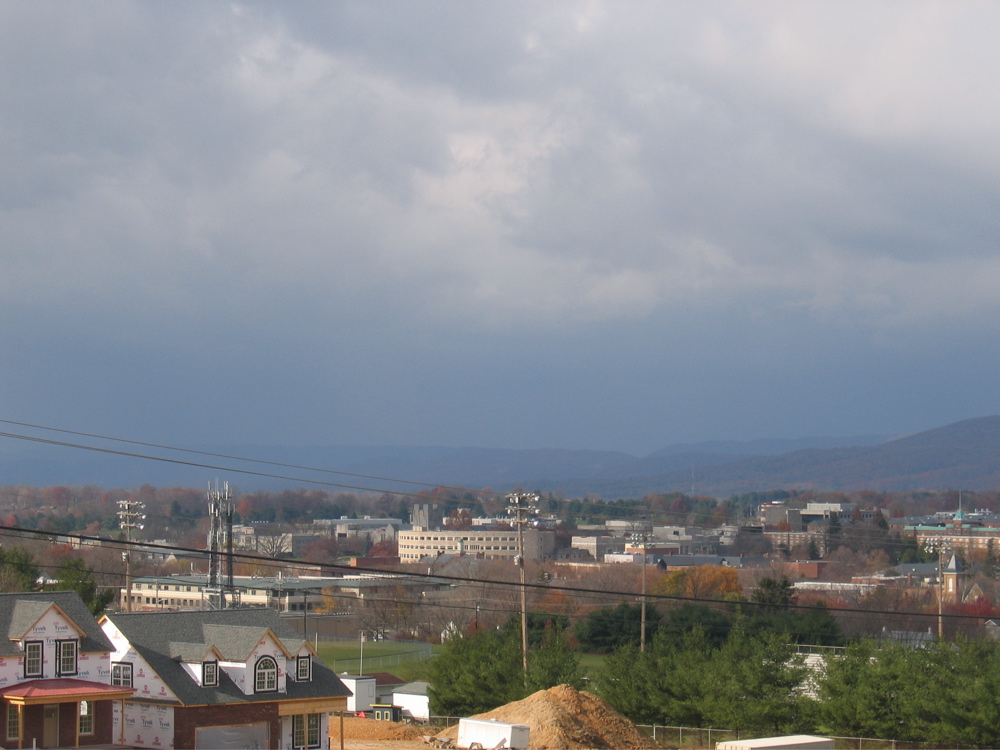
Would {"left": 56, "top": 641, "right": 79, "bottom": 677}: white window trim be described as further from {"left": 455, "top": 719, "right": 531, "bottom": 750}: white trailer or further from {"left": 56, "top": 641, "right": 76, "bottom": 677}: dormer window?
{"left": 455, "top": 719, "right": 531, "bottom": 750}: white trailer

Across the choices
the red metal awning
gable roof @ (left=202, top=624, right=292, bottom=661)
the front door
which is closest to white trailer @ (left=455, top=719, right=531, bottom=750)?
gable roof @ (left=202, top=624, right=292, bottom=661)

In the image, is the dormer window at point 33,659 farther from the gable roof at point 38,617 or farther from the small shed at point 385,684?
the small shed at point 385,684

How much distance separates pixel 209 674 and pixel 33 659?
6.06 meters

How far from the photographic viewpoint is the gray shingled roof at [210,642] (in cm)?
4056

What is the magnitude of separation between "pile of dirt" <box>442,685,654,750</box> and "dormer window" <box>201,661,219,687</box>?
12576 mm

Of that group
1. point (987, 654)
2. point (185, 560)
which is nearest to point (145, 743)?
point (987, 654)

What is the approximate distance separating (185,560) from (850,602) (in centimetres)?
9794

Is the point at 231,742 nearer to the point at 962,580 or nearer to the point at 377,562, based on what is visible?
the point at 962,580

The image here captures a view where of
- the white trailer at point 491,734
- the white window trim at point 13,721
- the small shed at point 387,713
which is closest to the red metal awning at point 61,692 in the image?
the white window trim at point 13,721

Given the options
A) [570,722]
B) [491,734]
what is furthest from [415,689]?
[491,734]

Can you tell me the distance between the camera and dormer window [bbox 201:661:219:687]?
4081 centimetres

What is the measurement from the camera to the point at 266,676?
136 feet

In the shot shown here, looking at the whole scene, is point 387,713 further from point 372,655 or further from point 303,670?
point 372,655

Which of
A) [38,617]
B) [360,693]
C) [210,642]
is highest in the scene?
[38,617]
